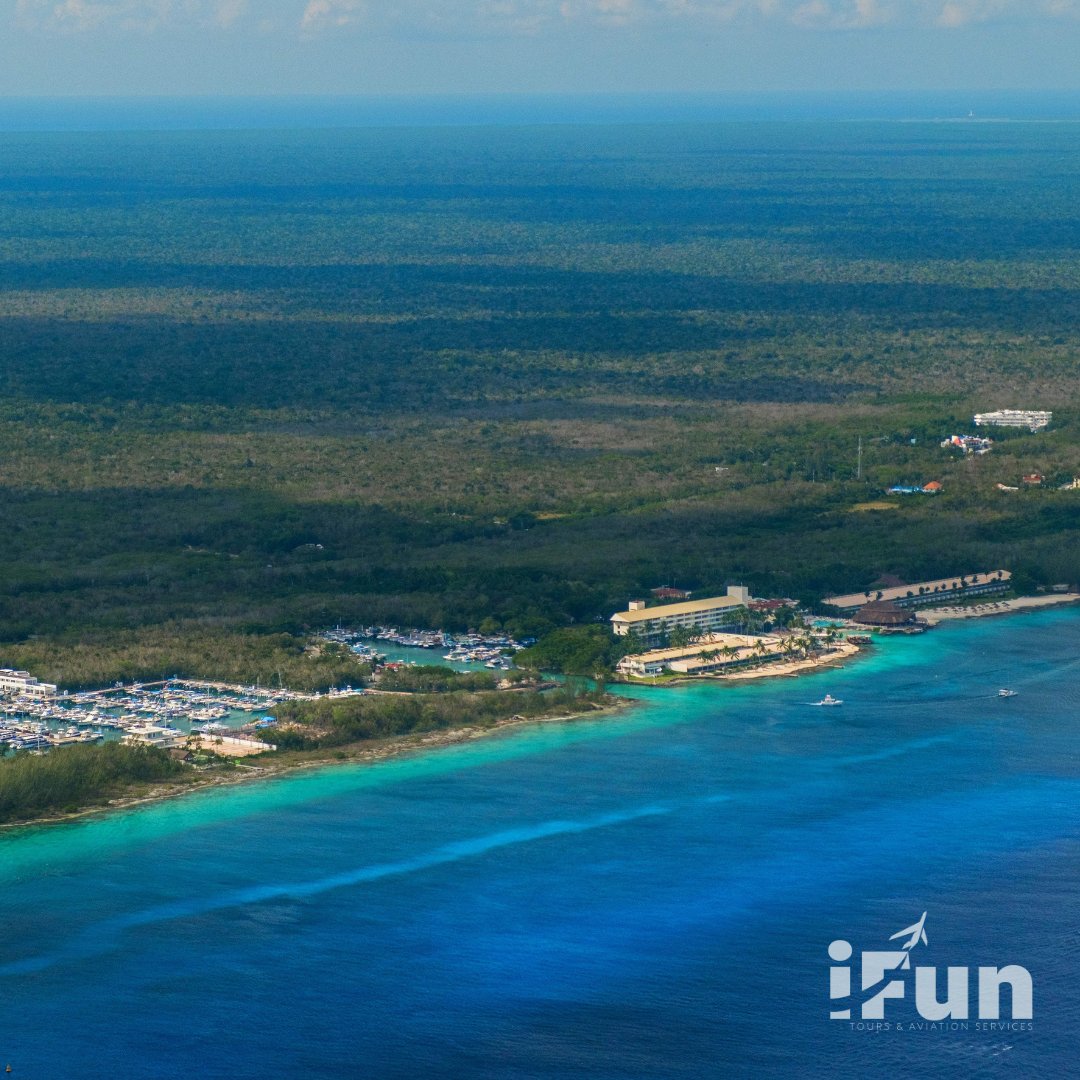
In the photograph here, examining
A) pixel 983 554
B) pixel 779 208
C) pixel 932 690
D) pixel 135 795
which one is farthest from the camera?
pixel 779 208

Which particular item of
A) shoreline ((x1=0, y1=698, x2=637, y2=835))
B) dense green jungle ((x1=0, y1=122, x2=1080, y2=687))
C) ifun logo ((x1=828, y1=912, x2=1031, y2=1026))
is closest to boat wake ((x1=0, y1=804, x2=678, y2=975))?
shoreline ((x1=0, y1=698, x2=637, y2=835))

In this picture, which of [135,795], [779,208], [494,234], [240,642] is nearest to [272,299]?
[494,234]

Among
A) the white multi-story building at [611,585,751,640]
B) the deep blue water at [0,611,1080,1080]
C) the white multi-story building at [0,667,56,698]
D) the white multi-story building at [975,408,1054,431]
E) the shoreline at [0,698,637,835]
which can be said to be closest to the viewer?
the deep blue water at [0,611,1080,1080]

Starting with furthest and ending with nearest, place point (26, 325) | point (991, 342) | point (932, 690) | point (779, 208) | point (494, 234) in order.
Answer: point (779, 208) < point (494, 234) < point (26, 325) < point (991, 342) < point (932, 690)

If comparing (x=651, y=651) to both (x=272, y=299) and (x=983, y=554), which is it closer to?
(x=983, y=554)

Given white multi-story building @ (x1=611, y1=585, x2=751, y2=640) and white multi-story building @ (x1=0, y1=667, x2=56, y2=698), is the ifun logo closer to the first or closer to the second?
white multi-story building @ (x1=611, y1=585, x2=751, y2=640)

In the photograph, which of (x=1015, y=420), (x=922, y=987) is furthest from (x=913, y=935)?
(x=1015, y=420)

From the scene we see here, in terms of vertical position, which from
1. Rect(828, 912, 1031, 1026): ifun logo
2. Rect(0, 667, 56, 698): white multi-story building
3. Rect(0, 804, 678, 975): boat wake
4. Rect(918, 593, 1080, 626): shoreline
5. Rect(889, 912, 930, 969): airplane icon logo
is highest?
Rect(0, 667, 56, 698): white multi-story building

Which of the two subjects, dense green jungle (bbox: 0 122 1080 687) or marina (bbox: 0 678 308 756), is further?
dense green jungle (bbox: 0 122 1080 687)
